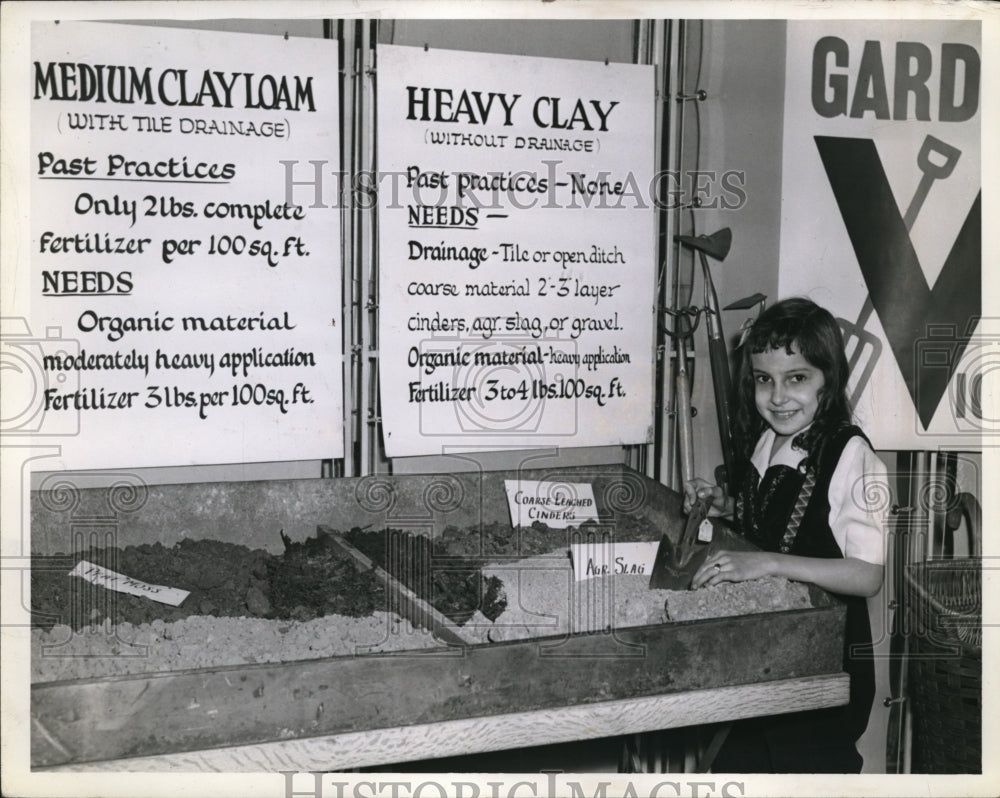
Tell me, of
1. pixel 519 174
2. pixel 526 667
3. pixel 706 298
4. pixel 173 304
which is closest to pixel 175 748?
pixel 526 667

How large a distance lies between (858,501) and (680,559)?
1.26ft

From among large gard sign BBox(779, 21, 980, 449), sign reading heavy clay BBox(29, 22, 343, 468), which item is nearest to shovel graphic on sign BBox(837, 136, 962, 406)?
large gard sign BBox(779, 21, 980, 449)

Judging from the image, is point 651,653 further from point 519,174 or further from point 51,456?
point 51,456

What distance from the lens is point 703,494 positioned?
1809 mm

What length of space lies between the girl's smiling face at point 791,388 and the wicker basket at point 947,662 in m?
0.48

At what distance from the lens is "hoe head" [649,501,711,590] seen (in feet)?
4.94

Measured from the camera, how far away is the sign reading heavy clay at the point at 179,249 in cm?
Result: 163

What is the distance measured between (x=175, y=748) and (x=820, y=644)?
933mm

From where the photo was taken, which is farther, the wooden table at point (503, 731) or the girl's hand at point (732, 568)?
the girl's hand at point (732, 568)

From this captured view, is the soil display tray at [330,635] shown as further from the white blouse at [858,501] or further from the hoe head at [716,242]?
the hoe head at [716,242]

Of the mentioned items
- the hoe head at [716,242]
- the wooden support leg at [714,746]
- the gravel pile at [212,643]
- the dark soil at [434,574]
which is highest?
the hoe head at [716,242]

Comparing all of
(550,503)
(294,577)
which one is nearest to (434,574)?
(294,577)

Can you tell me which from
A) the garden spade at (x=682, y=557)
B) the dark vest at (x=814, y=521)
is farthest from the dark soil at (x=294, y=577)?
the dark vest at (x=814, y=521)

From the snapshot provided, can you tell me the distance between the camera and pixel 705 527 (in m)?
1.67
